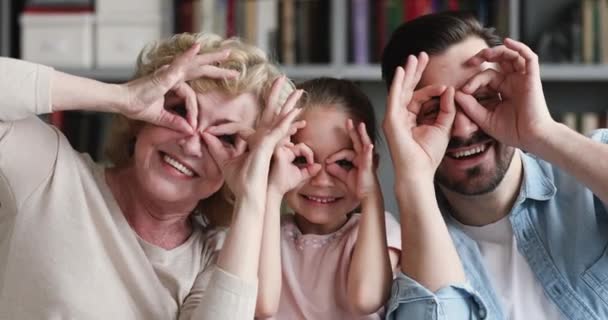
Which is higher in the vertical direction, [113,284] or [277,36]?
[277,36]

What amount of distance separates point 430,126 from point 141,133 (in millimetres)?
497

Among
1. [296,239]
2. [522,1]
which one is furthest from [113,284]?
[522,1]

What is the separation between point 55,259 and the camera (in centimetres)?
118

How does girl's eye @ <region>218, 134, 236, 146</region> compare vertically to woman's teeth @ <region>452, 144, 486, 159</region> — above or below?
above

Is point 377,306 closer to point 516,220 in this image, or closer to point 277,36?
point 516,220

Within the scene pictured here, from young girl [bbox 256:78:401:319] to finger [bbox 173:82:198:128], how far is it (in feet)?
0.48

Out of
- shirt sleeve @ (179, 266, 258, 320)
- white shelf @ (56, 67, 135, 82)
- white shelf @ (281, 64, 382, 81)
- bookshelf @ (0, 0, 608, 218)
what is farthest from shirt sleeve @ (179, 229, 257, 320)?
white shelf @ (56, 67, 135, 82)

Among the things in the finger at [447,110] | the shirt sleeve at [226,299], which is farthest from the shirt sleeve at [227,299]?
the finger at [447,110]

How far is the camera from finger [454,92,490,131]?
1.25 m

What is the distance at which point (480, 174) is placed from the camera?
129 centimetres

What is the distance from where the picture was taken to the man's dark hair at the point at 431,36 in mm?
1325

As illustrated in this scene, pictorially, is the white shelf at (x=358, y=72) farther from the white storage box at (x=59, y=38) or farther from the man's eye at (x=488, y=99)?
the man's eye at (x=488, y=99)

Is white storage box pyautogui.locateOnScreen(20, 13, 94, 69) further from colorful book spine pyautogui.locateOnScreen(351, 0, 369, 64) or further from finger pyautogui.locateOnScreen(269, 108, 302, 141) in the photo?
finger pyautogui.locateOnScreen(269, 108, 302, 141)

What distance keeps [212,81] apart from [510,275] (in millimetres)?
630
